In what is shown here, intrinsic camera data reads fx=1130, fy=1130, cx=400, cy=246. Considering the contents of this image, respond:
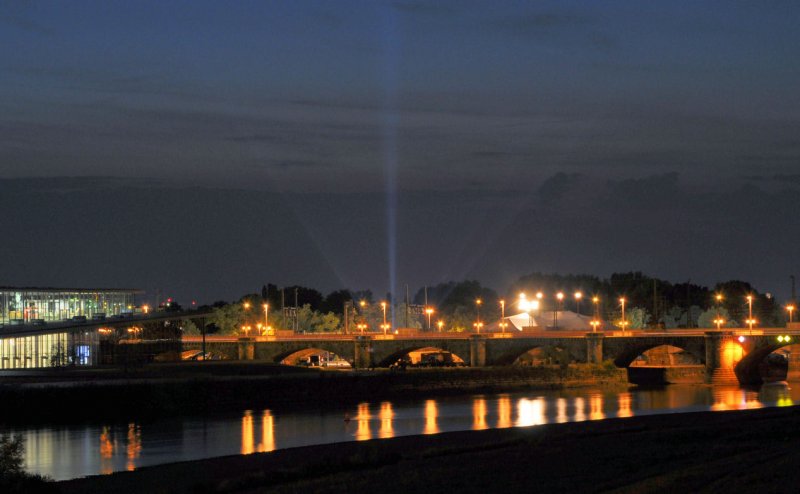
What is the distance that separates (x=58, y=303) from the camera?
108375 mm

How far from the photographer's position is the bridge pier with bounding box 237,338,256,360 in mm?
136050

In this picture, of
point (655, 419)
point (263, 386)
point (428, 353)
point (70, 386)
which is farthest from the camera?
point (428, 353)

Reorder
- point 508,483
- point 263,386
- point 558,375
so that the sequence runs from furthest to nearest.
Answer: point 558,375
point 263,386
point 508,483

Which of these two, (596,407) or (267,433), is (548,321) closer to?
(596,407)

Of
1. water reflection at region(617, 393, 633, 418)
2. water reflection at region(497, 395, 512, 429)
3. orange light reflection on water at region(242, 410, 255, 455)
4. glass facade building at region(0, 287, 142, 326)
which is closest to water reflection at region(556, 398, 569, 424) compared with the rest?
water reflection at region(497, 395, 512, 429)

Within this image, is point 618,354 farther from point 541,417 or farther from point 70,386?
point 70,386

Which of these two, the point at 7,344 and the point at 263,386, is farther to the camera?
the point at 7,344

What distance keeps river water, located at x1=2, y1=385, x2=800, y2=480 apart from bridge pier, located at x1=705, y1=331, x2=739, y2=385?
452 inches

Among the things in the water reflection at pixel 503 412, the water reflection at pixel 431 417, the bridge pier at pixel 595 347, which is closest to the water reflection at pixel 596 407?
the water reflection at pixel 503 412

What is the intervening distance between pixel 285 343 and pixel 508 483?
106m

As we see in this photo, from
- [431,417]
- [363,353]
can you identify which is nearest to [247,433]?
[431,417]

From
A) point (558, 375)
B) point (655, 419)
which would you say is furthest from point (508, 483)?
point (558, 375)

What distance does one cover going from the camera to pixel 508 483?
3189cm

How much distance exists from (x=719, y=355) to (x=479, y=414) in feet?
159
